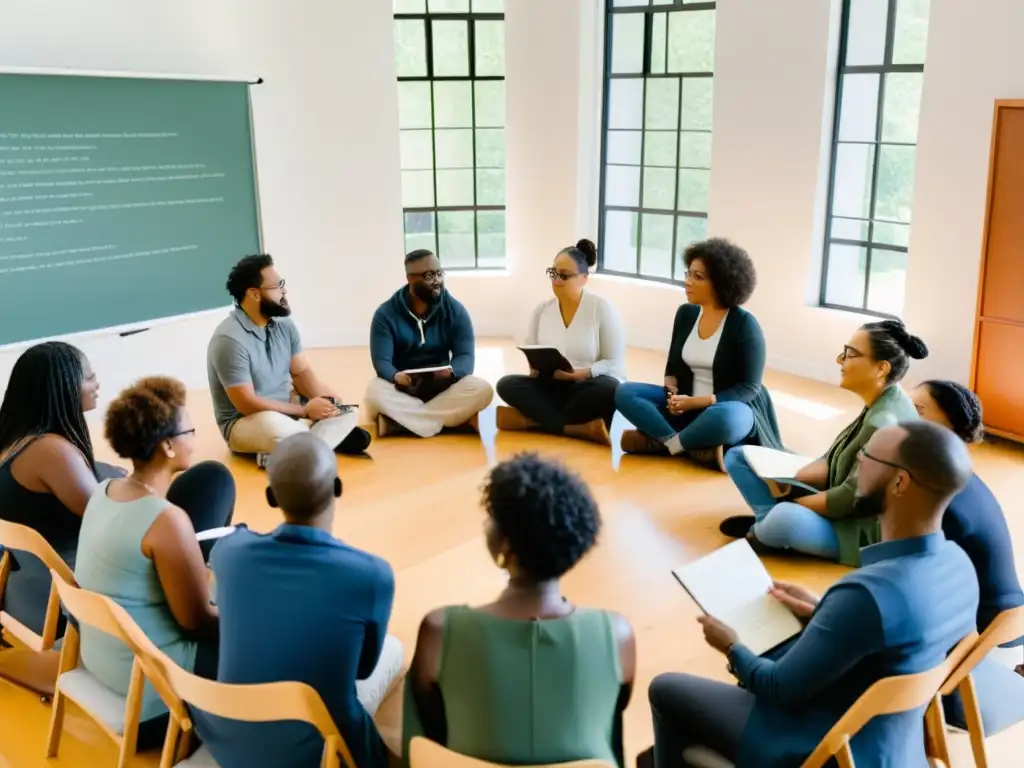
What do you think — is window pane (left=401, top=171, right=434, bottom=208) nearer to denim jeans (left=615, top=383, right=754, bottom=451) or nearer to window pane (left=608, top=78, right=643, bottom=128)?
window pane (left=608, top=78, right=643, bottom=128)

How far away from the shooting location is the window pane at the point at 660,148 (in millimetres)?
7598

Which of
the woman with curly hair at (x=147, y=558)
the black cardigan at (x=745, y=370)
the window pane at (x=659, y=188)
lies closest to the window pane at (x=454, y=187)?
the window pane at (x=659, y=188)

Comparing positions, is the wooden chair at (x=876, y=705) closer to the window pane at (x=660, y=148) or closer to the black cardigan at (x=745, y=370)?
the black cardigan at (x=745, y=370)

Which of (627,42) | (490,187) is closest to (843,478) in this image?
(627,42)

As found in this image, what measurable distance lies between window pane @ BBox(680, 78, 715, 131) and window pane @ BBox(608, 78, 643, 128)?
1.43 feet

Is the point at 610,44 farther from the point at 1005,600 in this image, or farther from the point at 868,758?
the point at 868,758

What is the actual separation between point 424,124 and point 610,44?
1.64 meters

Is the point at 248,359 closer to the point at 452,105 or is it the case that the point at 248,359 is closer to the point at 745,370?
the point at 745,370

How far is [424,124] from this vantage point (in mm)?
8016

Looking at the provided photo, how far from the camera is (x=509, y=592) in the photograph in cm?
193

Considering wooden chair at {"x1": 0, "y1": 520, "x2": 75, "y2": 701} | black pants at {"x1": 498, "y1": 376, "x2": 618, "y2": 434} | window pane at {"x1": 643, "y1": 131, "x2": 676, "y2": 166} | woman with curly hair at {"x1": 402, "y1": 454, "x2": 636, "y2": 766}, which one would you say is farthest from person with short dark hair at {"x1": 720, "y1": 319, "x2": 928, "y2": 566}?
window pane at {"x1": 643, "y1": 131, "x2": 676, "y2": 166}

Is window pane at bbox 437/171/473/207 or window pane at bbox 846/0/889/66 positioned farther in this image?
window pane at bbox 437/171/473/207

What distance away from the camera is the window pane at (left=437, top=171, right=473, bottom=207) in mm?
8180

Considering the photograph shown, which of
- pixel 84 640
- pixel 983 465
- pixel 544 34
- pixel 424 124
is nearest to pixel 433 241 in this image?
pixel 424 124
